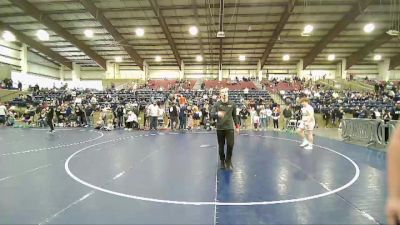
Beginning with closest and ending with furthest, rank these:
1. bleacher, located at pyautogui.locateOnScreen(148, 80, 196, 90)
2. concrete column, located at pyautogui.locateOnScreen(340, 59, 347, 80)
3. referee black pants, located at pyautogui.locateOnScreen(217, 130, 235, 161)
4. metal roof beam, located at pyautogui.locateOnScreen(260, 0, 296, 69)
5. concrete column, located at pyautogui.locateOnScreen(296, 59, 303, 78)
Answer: referee black pants, located at pyautogui.locateOnScreen(217, 130, 235, 161), metal roof beam, located at pyautogui.locateOnScreen(260, 0, 296, 69), bleacher, located at pyautogui.locateOnScreen(148, 80, 196, 90), concrete column, located at pyautogui.locateOnScreen(340, 59, 347, 80), concrete column, located at pyautogui.locateOnScreen(296, 59, 303, 78)

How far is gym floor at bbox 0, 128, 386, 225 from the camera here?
4.51 metres

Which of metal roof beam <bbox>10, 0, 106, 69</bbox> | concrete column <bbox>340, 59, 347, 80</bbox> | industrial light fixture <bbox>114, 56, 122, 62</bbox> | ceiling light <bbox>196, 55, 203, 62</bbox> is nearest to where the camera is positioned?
metal roof beam <bbox>10, 0, 106, 69</bbox>

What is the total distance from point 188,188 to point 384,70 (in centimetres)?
4592

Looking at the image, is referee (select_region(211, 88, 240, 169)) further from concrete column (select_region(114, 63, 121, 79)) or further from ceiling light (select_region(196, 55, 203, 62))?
concrete column (select_region(114, 63, 121, 79))

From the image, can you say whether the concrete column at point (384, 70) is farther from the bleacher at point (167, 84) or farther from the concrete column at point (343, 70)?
the bleacher at point (167, 84)

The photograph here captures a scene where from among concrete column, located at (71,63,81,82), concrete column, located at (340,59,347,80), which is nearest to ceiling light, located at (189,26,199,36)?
concrete column, located at (71,63,81,82)

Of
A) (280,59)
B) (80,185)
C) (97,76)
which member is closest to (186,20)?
(280,59)

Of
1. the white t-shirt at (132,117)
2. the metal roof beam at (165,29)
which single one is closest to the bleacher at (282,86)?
the metal roof beam at (165,29)

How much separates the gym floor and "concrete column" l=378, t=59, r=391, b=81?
130ft

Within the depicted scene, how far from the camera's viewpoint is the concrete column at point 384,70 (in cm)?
4319

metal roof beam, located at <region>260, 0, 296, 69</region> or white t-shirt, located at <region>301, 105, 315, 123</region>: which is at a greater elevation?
metal roof beam, located at <region>260, 0, 296, 69</region>

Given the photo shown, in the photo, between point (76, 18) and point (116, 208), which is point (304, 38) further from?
point (116, 208)

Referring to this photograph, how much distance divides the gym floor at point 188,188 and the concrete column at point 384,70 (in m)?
39.6

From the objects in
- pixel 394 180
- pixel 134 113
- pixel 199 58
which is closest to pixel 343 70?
pixel 199 58
